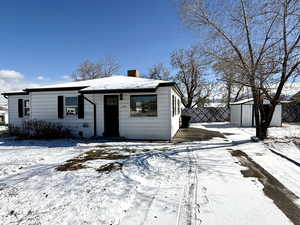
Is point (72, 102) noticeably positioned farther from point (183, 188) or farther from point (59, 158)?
point (183, 188)

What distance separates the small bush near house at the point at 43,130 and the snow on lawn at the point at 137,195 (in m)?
3.89

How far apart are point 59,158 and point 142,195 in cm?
358

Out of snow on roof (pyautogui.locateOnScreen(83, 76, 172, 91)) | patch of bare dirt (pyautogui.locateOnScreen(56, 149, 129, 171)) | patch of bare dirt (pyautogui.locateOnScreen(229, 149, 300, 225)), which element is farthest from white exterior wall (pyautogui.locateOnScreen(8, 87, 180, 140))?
patch of bare dirt (pyautogui.locateOnScreen(229, 149, 300, 225))

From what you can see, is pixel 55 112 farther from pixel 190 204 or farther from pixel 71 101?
pixel 190 204

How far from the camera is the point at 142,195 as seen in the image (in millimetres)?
2883

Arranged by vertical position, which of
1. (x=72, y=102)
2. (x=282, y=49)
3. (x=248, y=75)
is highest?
(x=282, y=49)

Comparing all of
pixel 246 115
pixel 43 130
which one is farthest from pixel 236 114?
pixel 43 130

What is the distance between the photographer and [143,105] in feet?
26.6

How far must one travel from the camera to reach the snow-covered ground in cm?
229

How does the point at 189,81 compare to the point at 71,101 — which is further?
the point at 189,81

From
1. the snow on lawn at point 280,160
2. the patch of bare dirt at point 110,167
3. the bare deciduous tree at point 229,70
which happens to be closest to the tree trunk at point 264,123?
the snow on lawn at point 280,160

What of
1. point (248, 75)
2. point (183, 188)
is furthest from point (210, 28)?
point (183, 188)

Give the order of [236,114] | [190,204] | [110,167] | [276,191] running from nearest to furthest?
[190,204]
[276,191]
[110,167]
[236,114]

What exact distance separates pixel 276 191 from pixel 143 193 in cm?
250
